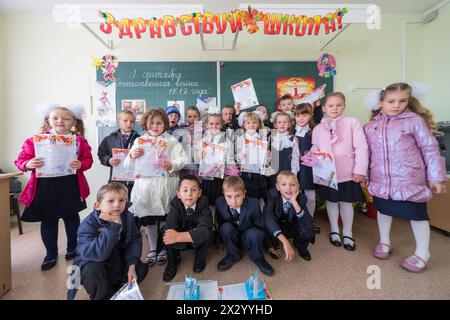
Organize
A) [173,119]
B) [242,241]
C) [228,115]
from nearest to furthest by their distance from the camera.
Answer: [242,241]
[173,119]
[228,115]

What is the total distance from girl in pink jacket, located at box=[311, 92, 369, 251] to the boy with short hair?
5.84 feet

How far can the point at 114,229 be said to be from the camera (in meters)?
1.32

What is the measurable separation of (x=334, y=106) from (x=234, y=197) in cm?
129

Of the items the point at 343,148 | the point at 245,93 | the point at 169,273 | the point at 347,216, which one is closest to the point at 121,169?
the point at 169,273

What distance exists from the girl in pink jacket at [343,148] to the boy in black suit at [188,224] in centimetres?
123

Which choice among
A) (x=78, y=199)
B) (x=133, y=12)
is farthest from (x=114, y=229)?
(x=133, y=12)

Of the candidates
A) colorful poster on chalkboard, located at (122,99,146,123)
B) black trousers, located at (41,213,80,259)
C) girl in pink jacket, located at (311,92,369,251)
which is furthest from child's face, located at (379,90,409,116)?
black trousers, located at (41,213,80,259)

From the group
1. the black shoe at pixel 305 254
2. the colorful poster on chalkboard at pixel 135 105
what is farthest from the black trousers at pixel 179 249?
the colorful poster on chalkboard at pixel 135 105

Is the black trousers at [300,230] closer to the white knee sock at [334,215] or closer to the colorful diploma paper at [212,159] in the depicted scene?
the white knee sock at [334,215]

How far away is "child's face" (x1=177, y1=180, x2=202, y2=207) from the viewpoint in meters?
1.74

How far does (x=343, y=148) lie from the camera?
1959 mm

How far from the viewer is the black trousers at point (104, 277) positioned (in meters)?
1.32

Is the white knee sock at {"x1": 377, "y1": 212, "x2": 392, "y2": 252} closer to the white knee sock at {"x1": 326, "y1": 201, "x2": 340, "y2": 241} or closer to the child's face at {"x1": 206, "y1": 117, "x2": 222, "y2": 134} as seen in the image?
the white knee sock at {"x1": 326, "y1": 201, "x2": 340, "y2": 241}

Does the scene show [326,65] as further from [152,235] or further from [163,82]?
[152,235]
